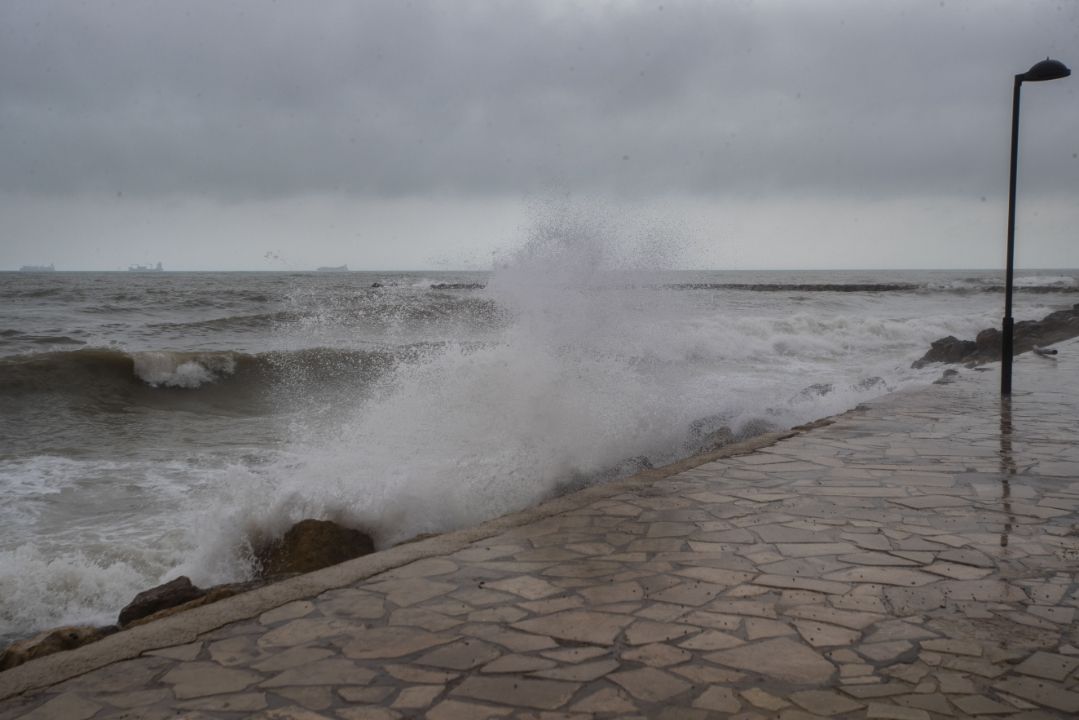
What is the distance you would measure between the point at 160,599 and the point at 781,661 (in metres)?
3.26

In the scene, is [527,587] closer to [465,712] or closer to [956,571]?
[465,712]

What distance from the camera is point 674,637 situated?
3.00m

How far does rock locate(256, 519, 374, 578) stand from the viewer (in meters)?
5.15

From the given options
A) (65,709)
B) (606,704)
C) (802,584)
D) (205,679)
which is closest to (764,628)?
(802,584)

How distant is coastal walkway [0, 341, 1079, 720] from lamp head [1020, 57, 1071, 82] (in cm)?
510

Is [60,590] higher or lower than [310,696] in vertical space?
lower

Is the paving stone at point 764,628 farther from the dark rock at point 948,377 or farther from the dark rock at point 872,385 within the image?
the dark rock at point 948,377

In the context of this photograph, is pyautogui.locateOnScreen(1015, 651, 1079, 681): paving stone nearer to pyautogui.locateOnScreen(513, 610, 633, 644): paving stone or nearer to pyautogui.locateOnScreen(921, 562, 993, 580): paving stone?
pyautogui.locateOnScreen(921, 562, 993, 580): paving stone

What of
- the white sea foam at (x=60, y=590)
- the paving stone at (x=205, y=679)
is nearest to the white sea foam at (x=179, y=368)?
the white sea foam at (x=60, y=590)

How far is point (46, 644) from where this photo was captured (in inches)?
151

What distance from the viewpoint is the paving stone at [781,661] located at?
269cm

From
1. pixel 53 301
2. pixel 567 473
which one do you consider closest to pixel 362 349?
pixel 567 473

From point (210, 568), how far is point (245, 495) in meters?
0.63

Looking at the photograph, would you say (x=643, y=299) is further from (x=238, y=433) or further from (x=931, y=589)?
(x=931, y=589)
